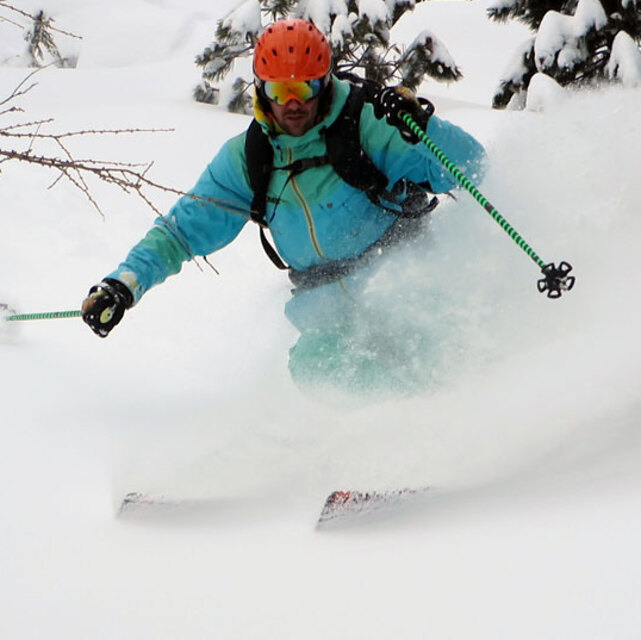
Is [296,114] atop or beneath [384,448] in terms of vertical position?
atop

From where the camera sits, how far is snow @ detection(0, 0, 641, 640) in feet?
8.05

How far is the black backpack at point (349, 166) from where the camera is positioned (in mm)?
4090

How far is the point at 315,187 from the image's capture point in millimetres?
4211

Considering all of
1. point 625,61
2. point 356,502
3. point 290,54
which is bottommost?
point 356,502

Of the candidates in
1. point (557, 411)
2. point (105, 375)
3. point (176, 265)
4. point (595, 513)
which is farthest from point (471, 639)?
point (105, 375)

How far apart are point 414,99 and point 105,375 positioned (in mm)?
2769

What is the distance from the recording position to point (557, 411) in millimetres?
3725

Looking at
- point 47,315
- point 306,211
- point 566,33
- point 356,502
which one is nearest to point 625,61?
point 566,33

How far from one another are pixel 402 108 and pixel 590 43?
19.7 feet

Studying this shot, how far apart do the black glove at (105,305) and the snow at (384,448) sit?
616mm

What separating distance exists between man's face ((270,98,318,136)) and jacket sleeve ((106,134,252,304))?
1.11 ft

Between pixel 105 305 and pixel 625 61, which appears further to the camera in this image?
pixel 625 61

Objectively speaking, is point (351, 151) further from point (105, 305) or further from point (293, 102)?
point (105, 305)

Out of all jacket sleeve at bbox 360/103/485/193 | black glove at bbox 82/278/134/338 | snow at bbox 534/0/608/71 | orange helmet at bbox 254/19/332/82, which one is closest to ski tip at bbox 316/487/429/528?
black glove at bbox 82/278/134/338
